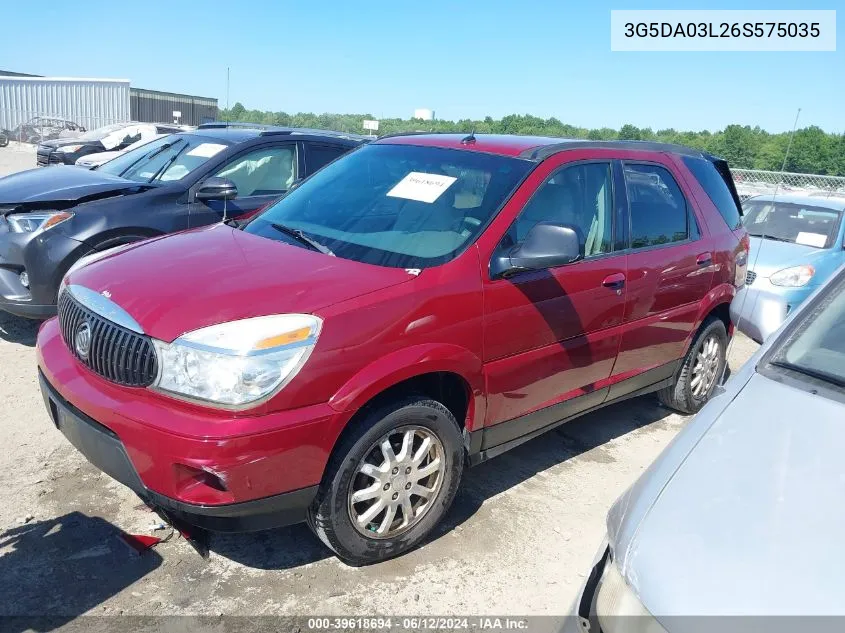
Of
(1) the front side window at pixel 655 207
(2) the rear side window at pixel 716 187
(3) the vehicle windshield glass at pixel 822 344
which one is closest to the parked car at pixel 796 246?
(2) the rear side window at pixel 716 187

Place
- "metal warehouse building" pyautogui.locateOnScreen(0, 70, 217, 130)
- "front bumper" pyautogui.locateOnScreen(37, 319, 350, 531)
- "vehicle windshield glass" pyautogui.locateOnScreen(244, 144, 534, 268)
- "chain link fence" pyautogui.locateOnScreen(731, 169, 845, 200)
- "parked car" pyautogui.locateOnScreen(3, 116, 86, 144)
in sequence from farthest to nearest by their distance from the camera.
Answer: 1. "metal warehouse building" pyautogui.locateOnScreen(0, 70, 217, 130)
2. "parked car" pyautogui.locateOnScreen(3, 116, 86, 144)
3. "chain link fence" pyautogui.locateOnScreen(731, 169, 845, 200)
4. "vehicle windshield glass" pyautogui.locateOnScreen(244, 144, 534, 268)
5. "front bumper" pyautogui.locateOnScreen(37, 319, 350, 531)

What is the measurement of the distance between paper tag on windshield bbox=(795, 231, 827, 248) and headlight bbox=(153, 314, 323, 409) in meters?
6.89

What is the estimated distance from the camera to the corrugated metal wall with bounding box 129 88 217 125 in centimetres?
4100

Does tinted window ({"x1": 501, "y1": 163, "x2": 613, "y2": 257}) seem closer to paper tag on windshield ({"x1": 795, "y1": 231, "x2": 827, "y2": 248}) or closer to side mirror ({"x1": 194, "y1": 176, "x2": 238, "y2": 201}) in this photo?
side mirror ({"x1": 194, "y1": 176, "x2": 238, "y2": 201})

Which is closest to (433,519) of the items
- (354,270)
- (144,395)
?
(354,270)

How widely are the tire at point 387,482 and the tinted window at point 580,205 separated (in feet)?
3.55

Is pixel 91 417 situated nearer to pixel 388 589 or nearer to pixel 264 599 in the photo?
pixel 264 599

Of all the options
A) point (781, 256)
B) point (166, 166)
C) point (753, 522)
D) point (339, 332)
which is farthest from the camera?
point (781, 256)

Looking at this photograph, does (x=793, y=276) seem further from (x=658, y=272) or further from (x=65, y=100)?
(x=65, y=100)

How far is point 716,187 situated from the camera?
16.5 ft

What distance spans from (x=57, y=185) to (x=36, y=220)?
0.56 metres

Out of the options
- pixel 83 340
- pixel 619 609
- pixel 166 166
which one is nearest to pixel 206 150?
pixel 166 166

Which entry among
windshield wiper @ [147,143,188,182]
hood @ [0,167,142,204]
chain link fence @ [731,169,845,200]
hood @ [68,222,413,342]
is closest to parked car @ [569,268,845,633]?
hood @ [68,222,413,342]

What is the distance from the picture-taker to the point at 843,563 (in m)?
1.50
